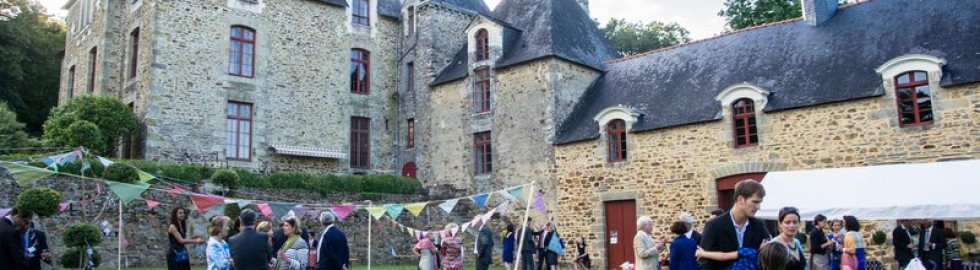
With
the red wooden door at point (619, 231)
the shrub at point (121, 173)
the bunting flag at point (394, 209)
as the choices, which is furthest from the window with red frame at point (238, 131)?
the red wooden door at point (619, 231)

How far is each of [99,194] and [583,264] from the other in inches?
385

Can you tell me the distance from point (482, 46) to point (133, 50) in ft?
30.4

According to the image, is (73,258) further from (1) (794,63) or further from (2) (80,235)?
(1) (794,63)

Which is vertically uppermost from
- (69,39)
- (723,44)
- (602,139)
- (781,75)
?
(69,39)

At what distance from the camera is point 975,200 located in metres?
9.84

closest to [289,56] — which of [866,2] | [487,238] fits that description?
[487,238]

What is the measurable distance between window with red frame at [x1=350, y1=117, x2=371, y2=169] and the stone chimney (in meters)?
12.1

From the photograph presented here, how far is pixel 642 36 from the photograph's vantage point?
33.5 m

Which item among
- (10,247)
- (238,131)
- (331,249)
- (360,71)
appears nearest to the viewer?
(10,247)

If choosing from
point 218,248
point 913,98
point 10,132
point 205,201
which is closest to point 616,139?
point 913,98

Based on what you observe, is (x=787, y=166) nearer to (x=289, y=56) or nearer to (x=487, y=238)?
(x=487, y=238)

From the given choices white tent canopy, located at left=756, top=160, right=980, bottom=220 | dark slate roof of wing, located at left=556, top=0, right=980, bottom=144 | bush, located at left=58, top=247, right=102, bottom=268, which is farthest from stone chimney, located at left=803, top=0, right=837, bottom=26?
bush, located at left=58, top=247, right=102, bottom=268

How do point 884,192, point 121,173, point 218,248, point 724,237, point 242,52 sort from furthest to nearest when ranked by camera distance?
1. point 242,52
2. point 121,173
3. point 884,192
4. point 218,248
5. point 724,237

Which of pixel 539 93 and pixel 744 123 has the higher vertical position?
pixel 539 93
